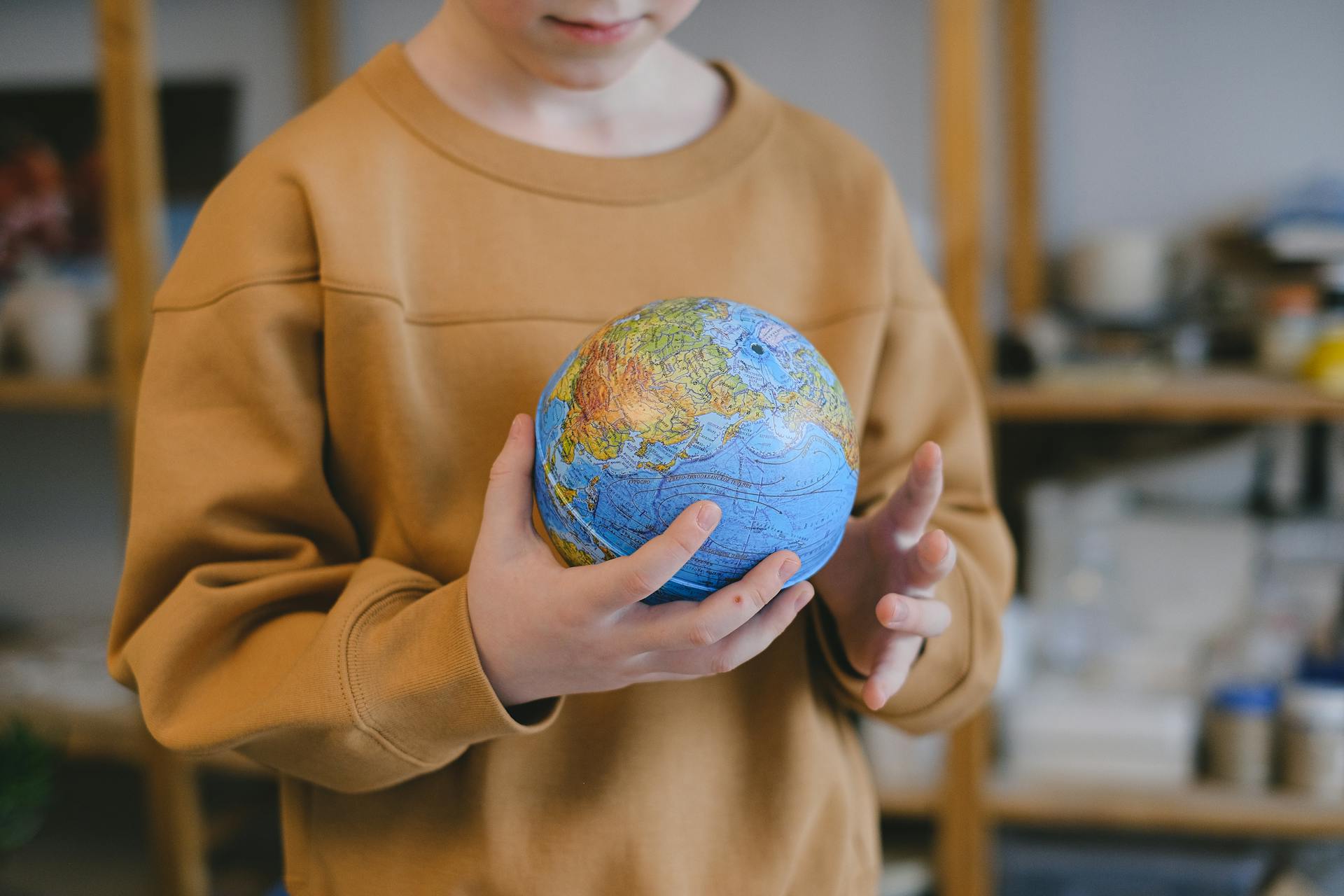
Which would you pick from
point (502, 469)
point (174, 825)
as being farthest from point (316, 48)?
point (502, 469)

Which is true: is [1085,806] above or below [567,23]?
below

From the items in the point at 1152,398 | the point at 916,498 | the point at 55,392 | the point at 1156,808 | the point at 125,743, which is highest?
the point at 916,498

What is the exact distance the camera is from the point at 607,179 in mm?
930

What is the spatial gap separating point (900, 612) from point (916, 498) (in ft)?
0.27

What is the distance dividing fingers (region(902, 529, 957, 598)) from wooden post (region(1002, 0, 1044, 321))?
5.21 feet

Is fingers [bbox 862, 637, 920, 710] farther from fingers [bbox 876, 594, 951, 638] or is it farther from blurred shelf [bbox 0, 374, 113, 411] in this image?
blurred shelf [bbox 0, 374, 113, 411]

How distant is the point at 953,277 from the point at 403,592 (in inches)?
45.6

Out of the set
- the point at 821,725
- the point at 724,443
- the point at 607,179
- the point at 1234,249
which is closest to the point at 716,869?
the point at 821,725

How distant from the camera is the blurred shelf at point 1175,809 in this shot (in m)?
1.77

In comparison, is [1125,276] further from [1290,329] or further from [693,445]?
[693,445]

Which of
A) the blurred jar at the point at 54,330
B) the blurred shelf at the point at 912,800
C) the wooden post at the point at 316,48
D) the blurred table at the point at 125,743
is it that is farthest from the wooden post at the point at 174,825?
the wooden post at the point at 316,48

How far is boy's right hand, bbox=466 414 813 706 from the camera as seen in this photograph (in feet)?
2.22

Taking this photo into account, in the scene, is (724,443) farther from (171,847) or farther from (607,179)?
(171,847)

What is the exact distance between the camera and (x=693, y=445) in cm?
73
